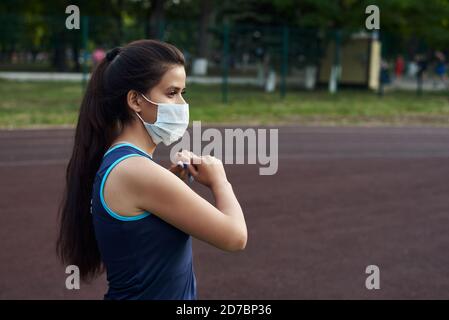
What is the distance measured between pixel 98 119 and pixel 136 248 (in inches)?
17.3

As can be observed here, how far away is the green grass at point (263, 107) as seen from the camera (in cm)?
1667

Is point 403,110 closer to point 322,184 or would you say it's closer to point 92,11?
point 322,184

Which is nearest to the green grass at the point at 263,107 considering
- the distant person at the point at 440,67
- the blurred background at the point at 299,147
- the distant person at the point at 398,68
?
the blurred background at the point at 299,147

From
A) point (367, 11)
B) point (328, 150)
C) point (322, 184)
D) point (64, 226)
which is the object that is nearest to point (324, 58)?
point (367, 11)

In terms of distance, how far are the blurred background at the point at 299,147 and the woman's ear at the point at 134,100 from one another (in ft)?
3.26

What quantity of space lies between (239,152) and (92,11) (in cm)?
3376

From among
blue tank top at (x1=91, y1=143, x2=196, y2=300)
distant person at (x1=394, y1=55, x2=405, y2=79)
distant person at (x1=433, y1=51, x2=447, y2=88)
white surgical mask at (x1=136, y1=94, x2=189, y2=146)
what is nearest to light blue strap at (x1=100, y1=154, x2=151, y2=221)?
blue tank top at (x1=91, y1=143, x2=196, y2=300)

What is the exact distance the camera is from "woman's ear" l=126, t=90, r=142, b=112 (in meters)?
1.94

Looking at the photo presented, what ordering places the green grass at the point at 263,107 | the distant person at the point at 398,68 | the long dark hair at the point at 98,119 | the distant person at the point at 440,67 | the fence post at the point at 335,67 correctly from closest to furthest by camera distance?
the long dark hair at the point at 98,119 < the green grass at the point at 263,107 < the fence post at the point at 335,67 < the distant person at the point at 440,67 < the distant person at the point at 398,68

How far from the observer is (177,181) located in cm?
182

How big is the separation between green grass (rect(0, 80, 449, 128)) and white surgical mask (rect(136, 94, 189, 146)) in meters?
12.2

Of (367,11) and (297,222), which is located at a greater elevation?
(367,11)

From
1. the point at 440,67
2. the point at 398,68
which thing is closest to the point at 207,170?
the point at 440,67

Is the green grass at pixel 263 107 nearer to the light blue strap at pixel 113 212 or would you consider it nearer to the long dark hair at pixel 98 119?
the long dark hair at pixel 98 119
